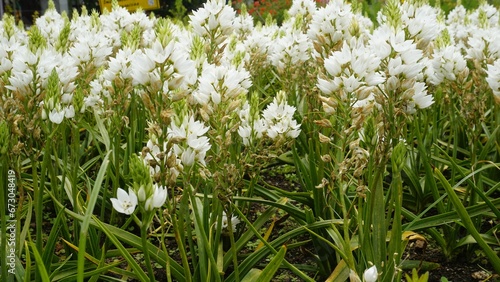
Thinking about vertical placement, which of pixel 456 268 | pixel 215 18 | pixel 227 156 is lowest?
pixel 456 268

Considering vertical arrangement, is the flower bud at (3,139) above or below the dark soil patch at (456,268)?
above

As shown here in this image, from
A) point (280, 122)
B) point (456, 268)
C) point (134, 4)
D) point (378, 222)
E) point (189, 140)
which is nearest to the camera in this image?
point (189, 140)

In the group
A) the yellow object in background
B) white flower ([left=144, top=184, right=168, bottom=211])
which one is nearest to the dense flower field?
white flower ([left=144, top=184, right=168, bottom=211])

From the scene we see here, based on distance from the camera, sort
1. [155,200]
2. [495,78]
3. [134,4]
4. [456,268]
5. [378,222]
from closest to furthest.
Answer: [155,200], [378,222], [495,78], [456,268], [134,4]

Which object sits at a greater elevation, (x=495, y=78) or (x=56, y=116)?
(x=56, y=116)

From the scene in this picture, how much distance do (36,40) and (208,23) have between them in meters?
0.85

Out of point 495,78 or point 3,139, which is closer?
point 3,139

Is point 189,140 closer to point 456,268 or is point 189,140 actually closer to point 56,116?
point 56,116

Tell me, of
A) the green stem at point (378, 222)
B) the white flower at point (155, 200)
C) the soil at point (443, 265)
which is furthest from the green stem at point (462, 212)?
the white flower at point (155, 200)

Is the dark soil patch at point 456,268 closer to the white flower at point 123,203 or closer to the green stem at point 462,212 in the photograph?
the green stem at point 462,212

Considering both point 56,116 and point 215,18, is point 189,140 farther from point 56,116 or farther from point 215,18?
point 215,18

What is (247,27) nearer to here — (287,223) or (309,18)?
(309,18)

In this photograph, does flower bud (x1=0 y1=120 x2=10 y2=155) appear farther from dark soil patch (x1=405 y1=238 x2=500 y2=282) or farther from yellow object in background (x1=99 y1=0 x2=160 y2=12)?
yellow object in background (x1=99 y1=0 x2=160 y2=12)

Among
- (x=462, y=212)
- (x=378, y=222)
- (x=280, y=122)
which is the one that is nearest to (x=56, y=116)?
(x=280, y=122)
